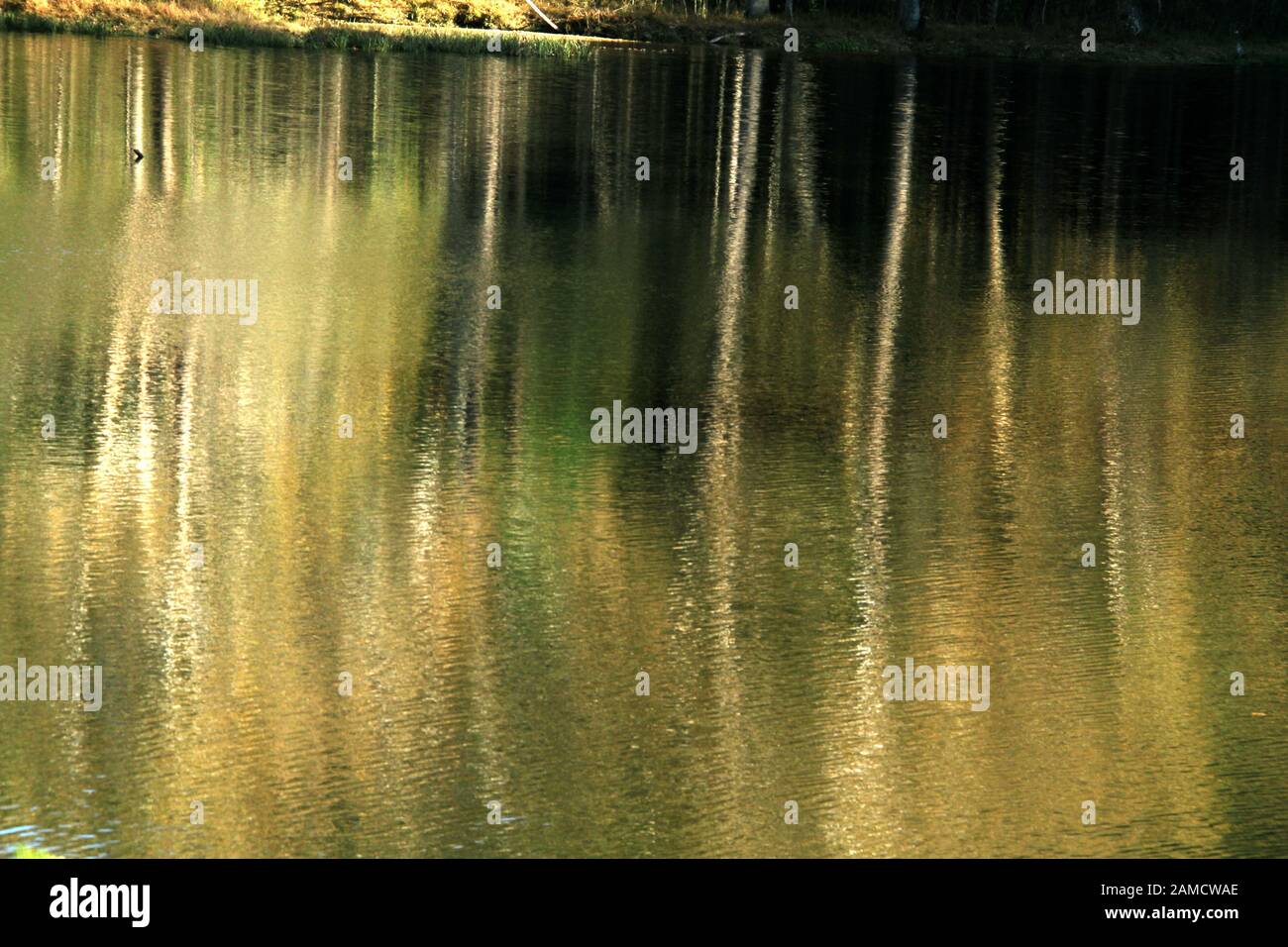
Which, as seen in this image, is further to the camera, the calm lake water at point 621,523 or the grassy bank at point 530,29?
the grassy bank at point 530,29

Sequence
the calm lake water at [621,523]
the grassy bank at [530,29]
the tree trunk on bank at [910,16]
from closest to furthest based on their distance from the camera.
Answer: the calm lake water at [621,523] → the grassy bank at [530,29] → the tree trunk on bank at [910,16]

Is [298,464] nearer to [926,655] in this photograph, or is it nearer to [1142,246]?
[926,655]

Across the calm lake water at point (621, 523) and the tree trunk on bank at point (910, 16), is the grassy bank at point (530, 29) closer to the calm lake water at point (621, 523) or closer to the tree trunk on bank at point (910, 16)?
the tree trunk on bank at point (910, 16)

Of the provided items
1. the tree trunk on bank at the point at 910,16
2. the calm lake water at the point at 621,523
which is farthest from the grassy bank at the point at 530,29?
the calm lake water at the point at 621,523

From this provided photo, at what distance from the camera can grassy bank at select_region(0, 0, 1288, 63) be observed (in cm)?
4044

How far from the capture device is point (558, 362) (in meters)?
13.5

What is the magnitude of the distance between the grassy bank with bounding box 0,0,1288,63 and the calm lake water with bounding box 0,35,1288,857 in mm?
19521

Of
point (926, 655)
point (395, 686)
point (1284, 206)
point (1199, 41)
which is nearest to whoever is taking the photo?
point (395, 686)

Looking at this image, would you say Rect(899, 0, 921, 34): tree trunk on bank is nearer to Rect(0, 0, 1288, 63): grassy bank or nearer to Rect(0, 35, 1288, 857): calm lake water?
Rect(0, 0, 1288, 63): grassy bank

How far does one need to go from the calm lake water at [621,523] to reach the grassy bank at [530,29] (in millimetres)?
19521

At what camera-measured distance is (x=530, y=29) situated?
48375 millimetres

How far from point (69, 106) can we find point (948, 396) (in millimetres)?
16271

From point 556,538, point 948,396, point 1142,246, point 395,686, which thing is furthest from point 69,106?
point 395,686

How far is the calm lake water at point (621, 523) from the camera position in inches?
275
